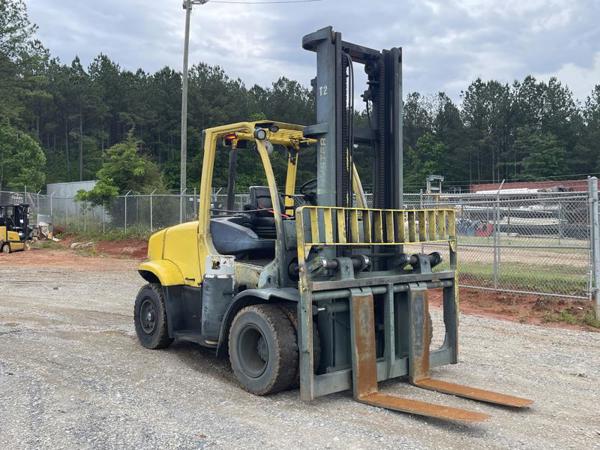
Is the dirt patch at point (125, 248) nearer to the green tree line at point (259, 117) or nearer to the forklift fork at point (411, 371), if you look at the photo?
the forklift fork at point (411, 371)

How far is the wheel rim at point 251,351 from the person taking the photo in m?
5.96

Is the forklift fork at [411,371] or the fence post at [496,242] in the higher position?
the fence post at [496,242]

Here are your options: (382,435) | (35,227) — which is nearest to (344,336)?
(382,435)

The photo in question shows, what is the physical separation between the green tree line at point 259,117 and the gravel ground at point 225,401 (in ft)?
166

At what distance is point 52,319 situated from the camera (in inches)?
399

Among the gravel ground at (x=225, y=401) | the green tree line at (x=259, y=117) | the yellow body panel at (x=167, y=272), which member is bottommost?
the gravel ground at (x=225, y=401)

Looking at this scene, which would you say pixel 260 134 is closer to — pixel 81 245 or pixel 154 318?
pixel 154 318

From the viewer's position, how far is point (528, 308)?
455 inches

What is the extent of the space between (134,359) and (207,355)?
890 mm

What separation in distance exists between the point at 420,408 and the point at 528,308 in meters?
7.11

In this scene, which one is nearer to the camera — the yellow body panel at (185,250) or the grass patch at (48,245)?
the yellow body panel at (185,250)

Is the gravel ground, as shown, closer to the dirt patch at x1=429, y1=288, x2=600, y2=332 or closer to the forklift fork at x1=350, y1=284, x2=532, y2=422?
the forklift fork at x1=350, y1=284, x2=532, y2=422

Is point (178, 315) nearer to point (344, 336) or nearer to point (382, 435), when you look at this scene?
point (344, 336)

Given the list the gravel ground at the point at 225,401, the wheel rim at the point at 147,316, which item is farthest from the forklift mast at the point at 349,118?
the wheel rim at the point at 147,316
